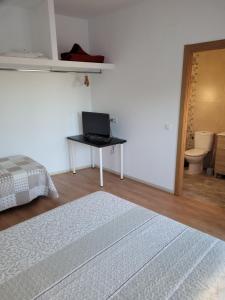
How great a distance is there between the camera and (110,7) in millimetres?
3459

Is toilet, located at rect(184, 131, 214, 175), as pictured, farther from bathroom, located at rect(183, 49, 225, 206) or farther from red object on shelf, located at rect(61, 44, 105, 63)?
red object on shelf, located at rect(61, 44, 105, 63)

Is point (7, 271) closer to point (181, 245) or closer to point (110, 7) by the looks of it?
point (181, 245)

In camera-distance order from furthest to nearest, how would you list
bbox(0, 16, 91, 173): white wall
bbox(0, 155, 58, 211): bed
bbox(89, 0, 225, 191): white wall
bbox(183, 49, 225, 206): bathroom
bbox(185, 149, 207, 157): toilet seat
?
1. bbox(185, 149, 207, 157): toilet seat
2. bbox(183, 49, 225, 206): bathroom
3. bbox(0, 16, 91, 173): white wall
4. bbox(0, 155, 58, 211): bed
5. bbox(89, 0, 225, 191): white wall

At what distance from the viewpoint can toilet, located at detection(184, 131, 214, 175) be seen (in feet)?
14.0

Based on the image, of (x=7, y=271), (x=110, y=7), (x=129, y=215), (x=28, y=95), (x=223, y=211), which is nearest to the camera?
(x=7, y=271)

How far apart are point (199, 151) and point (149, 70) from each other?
72.3 inches

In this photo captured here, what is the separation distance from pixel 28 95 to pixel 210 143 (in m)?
3.31

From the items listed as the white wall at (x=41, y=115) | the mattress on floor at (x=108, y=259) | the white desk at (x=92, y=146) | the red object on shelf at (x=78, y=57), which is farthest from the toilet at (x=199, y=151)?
the mattress on floor at (x=108, y=259)

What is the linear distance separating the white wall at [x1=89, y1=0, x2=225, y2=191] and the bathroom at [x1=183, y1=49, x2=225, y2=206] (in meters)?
0.87

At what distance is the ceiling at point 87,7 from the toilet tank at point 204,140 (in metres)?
2.50

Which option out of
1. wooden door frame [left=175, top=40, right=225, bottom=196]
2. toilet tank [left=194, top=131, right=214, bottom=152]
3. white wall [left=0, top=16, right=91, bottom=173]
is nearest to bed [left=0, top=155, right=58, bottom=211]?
white wall [left=0, top=16, right=91, bottom=173]

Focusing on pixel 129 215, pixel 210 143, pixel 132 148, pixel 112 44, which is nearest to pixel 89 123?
pixel 132 148

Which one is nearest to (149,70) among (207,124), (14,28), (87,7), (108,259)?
(87,7)

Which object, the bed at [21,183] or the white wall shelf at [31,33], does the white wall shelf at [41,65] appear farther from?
the bed at [21,183]
